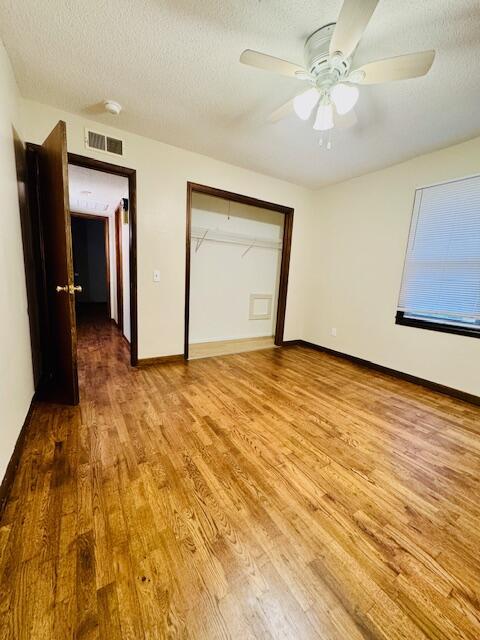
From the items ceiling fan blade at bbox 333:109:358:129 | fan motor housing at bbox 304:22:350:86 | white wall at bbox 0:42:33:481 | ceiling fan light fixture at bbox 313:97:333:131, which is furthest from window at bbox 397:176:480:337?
white wall at bbox 0:42:33:481

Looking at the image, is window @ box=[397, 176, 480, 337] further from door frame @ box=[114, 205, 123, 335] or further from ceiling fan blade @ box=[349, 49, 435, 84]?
door frame @ box=[114, 205, 123, 335]

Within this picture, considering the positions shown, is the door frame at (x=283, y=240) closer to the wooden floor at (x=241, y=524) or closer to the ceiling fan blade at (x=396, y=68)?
the wooden floor at (x=241, y=524)

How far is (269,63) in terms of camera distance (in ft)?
4.71

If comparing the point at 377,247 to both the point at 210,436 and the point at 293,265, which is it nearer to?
the point at 293,265

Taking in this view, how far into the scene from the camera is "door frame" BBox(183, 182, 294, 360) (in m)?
3.23

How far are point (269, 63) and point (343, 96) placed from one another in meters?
0.50

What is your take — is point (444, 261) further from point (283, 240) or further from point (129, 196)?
point (129, 196)

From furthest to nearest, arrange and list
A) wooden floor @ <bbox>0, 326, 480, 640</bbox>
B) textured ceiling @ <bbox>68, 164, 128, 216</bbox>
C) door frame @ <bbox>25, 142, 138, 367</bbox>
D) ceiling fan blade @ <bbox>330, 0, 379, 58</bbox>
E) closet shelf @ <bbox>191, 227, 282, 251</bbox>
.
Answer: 1. closet shelf @ <bbox>191, 227, 282, 251</bbox>
2. textured ceiling @ <bbox>68, 164, 128, 216</bbox>
3. door frame @ <bbox>25, 142, 138, 367</bbox>
4. ceiling fan blade @ <bbox>330, 0, 379, 58</bbox>
5. wooden floor @ <bbox>0, 326, 480, 640</bbox>

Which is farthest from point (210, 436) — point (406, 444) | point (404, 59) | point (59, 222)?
point (404, 59)

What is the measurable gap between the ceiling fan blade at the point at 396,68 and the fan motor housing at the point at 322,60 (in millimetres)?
95

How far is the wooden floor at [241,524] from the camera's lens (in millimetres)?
889

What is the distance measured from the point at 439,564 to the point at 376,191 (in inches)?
143

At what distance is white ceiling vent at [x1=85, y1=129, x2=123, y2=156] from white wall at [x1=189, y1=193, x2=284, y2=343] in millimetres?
1386

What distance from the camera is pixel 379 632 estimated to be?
87cm
